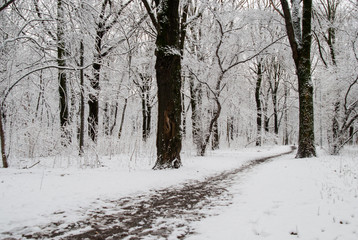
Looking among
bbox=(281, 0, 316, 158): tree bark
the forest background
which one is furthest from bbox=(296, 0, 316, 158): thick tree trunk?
the forest background

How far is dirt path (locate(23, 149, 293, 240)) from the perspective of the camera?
2527mm

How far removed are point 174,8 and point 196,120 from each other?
619cm

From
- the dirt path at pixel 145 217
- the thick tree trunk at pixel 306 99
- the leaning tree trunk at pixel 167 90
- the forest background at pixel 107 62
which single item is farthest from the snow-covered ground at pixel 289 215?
the thick tree trunk at pixel 306 99

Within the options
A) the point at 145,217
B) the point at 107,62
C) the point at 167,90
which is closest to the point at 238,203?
the point at 145,217

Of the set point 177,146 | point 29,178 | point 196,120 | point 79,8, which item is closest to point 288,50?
point 196,120

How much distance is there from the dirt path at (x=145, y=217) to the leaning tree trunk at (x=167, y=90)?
7.17 feet

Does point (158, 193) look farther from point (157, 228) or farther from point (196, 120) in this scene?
point (196, 120)

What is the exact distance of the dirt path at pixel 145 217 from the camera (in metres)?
2.53

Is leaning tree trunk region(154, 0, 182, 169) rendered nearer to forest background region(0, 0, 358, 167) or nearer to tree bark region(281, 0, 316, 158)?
forest background region(0, 0, 358, 167)

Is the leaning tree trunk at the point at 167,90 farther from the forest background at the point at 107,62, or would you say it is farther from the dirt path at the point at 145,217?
the dirt path at the point at 145,217

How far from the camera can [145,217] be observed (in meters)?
3.11

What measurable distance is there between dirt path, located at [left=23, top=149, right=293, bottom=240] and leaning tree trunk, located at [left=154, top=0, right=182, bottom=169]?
219 centimetres

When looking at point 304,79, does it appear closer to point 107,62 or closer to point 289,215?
point 289,215

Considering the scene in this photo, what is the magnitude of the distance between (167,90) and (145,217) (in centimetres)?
433
